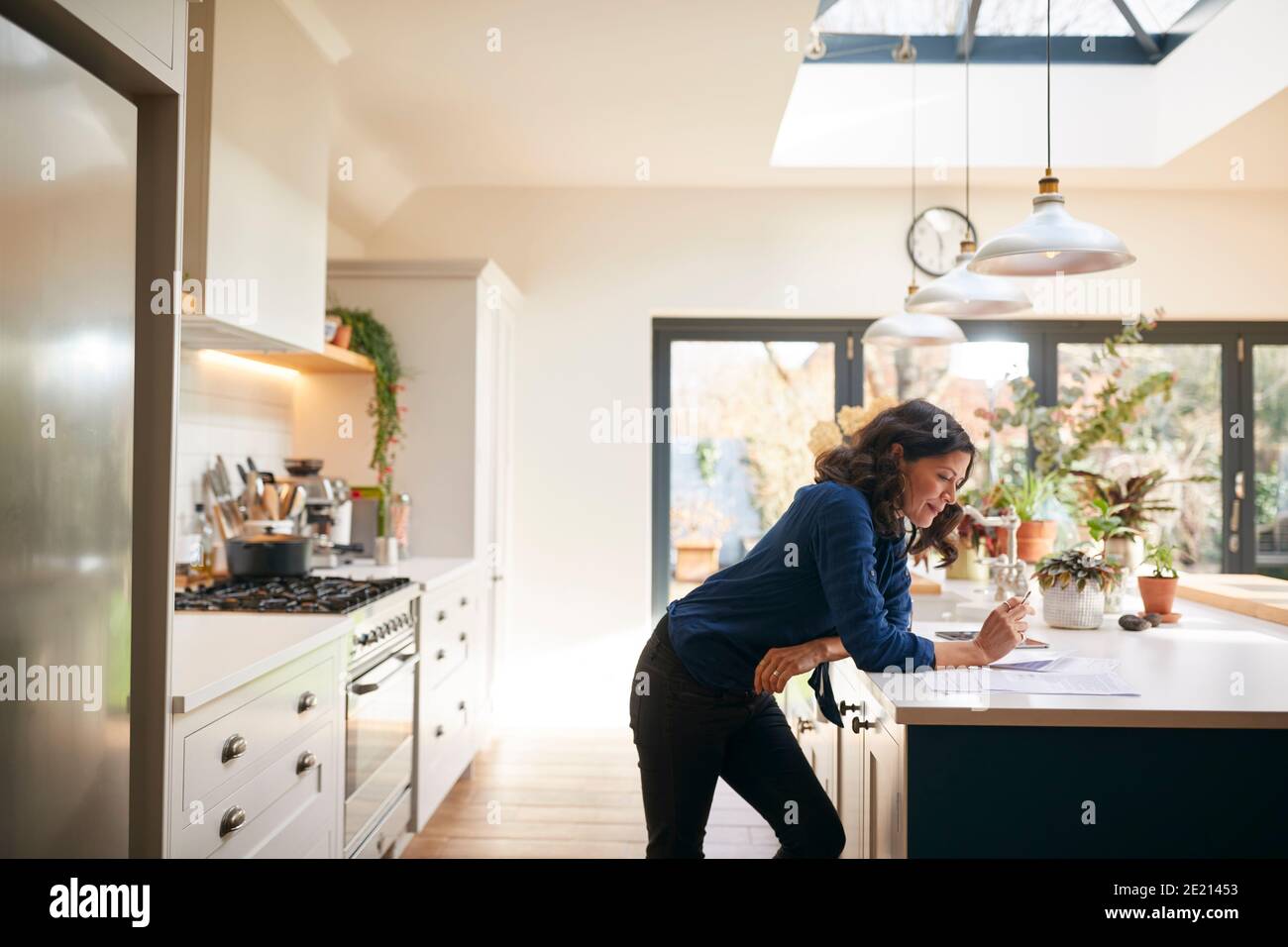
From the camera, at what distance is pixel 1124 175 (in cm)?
447

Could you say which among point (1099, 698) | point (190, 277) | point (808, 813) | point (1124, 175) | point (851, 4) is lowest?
point (808, 813)

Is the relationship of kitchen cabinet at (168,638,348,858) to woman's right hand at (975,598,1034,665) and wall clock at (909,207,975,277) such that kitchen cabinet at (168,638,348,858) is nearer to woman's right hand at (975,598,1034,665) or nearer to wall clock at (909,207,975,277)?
woman's right hand at (975,598,1034,665)

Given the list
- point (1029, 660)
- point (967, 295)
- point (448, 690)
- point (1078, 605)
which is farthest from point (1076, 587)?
point (448, 690)

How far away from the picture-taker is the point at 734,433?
507 centimetres

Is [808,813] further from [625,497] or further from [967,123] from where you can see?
[967,123]

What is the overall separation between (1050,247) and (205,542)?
8.37ft

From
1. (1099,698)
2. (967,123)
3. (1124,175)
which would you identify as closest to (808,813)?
(1099,698)

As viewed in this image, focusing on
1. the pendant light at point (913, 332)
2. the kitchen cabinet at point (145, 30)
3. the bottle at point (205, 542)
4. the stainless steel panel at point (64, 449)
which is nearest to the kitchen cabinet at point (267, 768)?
the stainless steel panel at point (64, 449)

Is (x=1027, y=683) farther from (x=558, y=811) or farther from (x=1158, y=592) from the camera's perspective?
(x=558, y=811)

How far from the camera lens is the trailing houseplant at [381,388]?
12.6 ft

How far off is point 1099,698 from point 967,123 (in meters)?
3.38

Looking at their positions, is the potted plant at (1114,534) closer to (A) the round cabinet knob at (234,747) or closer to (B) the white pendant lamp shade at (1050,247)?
(B) the white pendant lamp shade at (1050,247)
